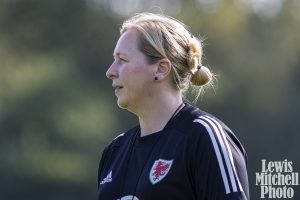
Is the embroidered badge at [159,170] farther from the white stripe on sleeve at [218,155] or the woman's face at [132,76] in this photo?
the woman's face at [132,76]

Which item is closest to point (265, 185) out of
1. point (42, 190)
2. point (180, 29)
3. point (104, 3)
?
point (180, 29)

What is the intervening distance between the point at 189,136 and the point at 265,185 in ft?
10.0

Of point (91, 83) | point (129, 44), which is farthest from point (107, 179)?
point (91, 83)

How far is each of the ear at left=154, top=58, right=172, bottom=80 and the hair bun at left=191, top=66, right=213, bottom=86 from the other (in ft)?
0.52

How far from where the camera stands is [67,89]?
19.1 metres

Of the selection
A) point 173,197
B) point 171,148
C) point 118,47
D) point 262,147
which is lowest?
point 173,197

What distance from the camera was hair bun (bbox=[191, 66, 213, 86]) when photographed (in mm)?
3840

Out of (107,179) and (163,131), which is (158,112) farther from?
(107,179)

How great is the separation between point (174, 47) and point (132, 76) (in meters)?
0.24

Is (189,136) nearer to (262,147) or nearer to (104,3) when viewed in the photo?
(262,147)

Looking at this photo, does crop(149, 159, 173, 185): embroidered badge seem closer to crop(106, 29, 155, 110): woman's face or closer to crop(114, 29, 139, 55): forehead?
crop(106, 29, 155, 110): woman's face

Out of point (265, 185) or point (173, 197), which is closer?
point (173, 197)

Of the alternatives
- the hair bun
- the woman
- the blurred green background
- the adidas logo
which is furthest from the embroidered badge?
the blurred green background

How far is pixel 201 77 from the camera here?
3846mm
